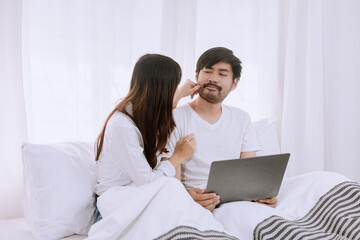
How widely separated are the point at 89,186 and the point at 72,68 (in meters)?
0.64

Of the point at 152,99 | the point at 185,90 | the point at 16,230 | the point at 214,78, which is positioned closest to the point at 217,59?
the point at 214,78

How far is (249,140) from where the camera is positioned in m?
2.08

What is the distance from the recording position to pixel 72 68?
2.03 m

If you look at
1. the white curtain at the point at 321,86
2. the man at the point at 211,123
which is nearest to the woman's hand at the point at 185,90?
the man at the point at 211,123

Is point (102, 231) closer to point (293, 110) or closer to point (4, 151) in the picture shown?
point (4, 151)

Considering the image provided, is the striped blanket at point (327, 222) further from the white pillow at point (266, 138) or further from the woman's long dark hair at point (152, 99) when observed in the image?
the white pillow at point (266, 138)

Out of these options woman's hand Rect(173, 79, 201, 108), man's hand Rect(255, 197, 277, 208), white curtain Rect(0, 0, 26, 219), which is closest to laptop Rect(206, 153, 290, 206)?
man's hand Rect(255, 197, 277, 208)

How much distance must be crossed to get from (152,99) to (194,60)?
833mm

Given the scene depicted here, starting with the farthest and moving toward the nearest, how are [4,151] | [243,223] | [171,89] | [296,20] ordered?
[296,20]
[4,151]
[171,89]
[243,223]

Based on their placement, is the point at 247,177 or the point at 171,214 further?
the point at 247,177

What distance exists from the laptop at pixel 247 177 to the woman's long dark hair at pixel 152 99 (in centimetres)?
28

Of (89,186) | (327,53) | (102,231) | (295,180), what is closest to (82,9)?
(89,186)

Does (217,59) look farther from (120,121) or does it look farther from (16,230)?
(16,230)

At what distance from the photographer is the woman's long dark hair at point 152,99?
161 centimetres
